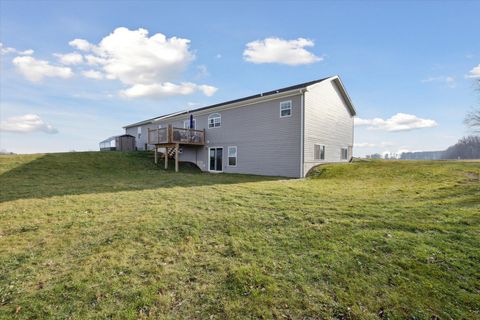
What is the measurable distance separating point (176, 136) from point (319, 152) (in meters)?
11.0

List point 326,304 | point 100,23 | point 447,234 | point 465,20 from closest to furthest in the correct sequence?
point 326,304 → point 447,234 → point 465,20 → point 100,23

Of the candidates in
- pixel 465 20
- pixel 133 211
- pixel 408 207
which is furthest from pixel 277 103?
pixel 133 211

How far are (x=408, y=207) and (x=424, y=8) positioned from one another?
10002mm

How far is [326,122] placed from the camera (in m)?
16.8

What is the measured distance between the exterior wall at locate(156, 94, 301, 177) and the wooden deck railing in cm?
78

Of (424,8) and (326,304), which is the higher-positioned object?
(424,8)

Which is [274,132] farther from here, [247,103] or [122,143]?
[122,143]

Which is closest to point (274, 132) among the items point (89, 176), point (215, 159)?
point (215, 159)

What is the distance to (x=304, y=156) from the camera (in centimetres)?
1422

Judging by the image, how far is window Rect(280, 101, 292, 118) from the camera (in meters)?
14.8

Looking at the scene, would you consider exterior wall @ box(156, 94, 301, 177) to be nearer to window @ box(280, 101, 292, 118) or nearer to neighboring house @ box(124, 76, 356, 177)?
neighboring house @ box(124, 76, 356, 177)

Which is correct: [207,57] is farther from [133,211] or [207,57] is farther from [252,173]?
[133,211]

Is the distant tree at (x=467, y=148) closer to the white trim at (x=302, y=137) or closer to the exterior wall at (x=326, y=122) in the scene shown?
the exterior wall at (x=326, y=122)

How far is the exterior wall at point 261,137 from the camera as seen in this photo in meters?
14.5
